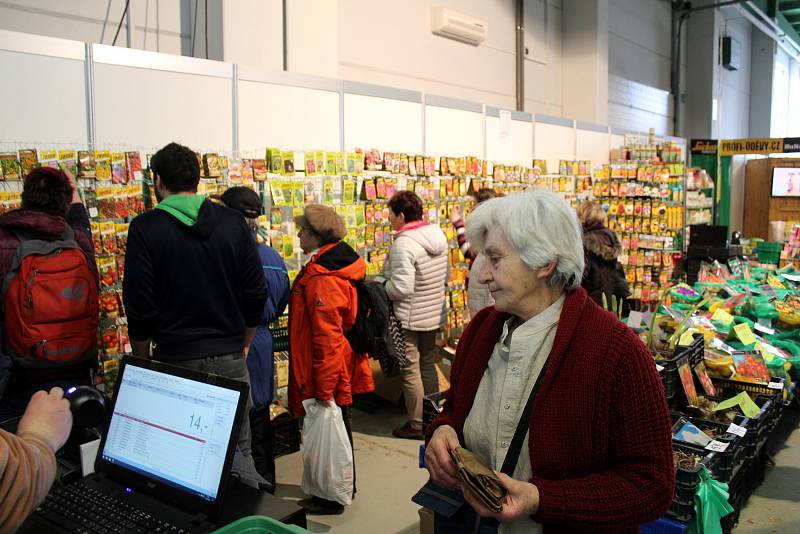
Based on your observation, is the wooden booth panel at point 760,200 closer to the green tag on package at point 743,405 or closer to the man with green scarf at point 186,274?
the green tag on package at point 743,405

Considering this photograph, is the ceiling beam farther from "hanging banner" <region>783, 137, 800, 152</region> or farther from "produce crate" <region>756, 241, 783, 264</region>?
"produce crate" <region>756, 241, 783, 264</region>

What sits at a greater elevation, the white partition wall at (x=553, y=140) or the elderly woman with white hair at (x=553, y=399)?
the white partition wall at (x=553, y=140)

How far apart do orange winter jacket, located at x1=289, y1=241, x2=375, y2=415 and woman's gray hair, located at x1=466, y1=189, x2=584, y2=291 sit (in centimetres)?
186

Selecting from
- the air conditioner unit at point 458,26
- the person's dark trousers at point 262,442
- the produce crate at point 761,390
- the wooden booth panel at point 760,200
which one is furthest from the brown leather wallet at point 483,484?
the wooden booth panel at point 760,200

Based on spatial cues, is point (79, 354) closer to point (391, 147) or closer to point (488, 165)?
point (391, 147)

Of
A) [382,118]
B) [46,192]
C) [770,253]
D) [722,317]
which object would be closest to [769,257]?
[770,253]

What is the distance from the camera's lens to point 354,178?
5.08m

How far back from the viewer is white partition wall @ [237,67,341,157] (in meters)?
4.46

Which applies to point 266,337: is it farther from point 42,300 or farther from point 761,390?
point 761,390

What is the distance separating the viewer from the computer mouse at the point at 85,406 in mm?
1598

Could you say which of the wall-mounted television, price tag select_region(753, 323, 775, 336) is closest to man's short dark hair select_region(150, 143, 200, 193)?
price tag select_region(753, 323, 775, 336)


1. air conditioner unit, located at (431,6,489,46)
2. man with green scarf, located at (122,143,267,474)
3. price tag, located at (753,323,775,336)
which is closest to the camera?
man with green scarf, located at (122,143,267,474)

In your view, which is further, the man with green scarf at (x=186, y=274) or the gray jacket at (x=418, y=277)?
the gray jacket at (x=418, y=277)

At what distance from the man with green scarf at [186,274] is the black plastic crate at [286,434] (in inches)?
50.1
